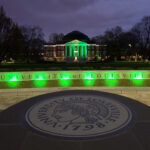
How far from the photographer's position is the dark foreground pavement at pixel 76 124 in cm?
265

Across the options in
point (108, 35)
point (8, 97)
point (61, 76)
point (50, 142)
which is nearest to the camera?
point (50, 142)

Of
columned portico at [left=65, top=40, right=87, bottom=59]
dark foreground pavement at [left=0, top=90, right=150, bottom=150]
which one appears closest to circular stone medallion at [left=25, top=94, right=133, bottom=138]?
dark foreground pavement at [left=0, top=90, right=150, bottom=150]

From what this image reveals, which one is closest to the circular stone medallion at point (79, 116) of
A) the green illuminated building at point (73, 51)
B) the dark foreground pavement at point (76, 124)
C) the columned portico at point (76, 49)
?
the dark foreground pavement at point (76, 124)

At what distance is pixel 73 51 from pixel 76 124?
2902 inches

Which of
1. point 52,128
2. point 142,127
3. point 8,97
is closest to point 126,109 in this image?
point 142,127

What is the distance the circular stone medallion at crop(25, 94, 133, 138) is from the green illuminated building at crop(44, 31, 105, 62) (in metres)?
67.5

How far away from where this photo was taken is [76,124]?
10.2ft

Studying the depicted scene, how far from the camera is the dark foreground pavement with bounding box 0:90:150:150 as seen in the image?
2.65 m

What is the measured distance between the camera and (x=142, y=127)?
3.08 meters

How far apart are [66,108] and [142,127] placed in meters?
1.62

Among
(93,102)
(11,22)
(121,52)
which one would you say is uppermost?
(11,22)

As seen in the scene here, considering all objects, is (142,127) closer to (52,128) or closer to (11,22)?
(52,128)

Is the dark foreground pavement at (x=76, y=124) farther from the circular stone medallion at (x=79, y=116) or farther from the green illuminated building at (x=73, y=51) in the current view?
the green illuminated building at (x=73, y=51)

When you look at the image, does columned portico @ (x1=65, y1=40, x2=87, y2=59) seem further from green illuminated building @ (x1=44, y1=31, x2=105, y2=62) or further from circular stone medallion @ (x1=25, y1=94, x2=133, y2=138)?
circular stone medallion @ (x1=25, y1=94, x2=133, y2=138)
